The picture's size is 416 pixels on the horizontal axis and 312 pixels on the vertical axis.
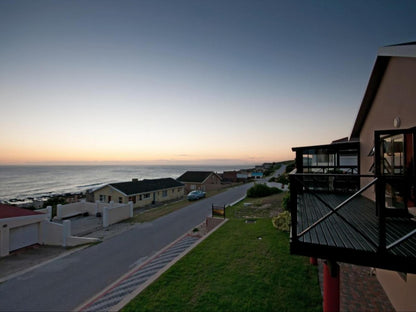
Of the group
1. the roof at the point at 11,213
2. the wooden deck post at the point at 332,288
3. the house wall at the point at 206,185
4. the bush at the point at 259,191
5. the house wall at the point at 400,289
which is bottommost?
the house wall at the point at 206,185

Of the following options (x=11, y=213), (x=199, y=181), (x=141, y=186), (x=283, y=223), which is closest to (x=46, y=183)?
(x=199, y=181)

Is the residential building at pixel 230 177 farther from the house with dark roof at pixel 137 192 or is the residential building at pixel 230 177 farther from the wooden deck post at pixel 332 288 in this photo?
the wooden deck post at pixel 332 288

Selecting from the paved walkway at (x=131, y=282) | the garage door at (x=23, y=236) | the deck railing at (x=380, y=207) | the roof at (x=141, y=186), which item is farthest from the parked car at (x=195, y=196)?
the deck railing at (x=380, y=207)

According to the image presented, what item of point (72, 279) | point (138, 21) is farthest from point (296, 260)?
point (138, 21)

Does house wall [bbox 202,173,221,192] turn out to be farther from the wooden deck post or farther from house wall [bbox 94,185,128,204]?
the wooden deck post

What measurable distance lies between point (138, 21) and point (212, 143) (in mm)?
38260

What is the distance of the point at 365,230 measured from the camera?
3.98 metres

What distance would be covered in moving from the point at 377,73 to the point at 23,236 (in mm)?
22719

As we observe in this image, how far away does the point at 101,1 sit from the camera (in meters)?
12.1

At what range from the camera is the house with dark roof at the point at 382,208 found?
2.88m

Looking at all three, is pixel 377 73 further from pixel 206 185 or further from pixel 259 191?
pixel 206 185

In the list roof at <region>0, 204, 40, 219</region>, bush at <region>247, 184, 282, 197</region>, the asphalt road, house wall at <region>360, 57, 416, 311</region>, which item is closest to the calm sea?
roof at <region>0, 204, 40, 219</region>

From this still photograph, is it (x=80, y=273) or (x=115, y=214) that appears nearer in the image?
(x=80, y=273)

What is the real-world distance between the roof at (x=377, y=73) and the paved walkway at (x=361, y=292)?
6341 millimetres
